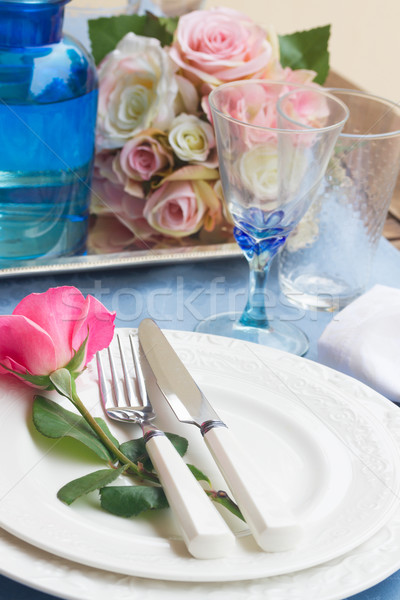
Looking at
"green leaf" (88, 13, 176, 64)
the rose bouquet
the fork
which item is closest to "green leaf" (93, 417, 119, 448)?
the fork

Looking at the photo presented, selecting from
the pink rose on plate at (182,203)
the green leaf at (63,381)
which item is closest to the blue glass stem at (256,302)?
the pink rose on plate at (182,203)

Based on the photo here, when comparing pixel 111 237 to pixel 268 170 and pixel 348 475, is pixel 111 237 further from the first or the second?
pixel 348 475

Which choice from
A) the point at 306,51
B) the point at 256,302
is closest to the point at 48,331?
the point at 256,302

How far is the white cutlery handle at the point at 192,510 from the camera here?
275 mm

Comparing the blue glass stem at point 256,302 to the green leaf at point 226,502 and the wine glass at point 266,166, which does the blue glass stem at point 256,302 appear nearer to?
the wine glass at point 266,166

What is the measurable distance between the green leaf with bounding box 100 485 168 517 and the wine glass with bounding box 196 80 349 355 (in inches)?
9.2

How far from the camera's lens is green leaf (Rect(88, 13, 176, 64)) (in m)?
0.68

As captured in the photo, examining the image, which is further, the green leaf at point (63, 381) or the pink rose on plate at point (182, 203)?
the pink rose on plate at point (182, 203)

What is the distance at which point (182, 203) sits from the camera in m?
0.63

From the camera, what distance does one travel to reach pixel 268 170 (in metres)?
0.51

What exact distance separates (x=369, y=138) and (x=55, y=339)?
30 cm

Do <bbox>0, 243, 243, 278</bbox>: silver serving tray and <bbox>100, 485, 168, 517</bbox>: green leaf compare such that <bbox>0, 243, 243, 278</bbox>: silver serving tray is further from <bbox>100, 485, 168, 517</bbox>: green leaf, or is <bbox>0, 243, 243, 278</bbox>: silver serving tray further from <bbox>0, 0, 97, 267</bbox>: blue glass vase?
<bbox>100, 485, 168, 517</bbox>: green leaf

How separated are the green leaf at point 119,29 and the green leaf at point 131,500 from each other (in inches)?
19.3

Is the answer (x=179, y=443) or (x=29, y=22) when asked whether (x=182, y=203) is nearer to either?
(x=29, y=22)
